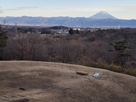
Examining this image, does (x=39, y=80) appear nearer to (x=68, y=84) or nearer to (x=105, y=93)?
(x=68, y=84)

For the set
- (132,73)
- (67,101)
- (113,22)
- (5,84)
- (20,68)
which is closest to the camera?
(67,101)

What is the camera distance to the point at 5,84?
31.6ft

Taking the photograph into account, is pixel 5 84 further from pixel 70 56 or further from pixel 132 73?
pixel 70 56

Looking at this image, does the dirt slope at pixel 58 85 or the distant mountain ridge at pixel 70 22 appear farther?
the distant mountain ridge at pixel 70 22

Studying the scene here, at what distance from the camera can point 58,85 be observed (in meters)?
9.80

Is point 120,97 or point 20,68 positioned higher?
point 20,68

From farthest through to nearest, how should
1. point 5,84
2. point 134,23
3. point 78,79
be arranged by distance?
point 134,23 < point 78,79 < point 5,84

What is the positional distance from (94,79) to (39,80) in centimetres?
196

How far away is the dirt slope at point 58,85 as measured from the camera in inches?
345

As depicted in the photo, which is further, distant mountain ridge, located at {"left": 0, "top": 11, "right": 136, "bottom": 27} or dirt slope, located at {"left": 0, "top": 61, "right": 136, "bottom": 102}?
distant mountain ridge, located at {"left": 0, "top": 11, "right": 136, "bottom": 27}

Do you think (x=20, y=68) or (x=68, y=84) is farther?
(x=20, y=68)

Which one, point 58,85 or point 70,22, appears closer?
point 58,85

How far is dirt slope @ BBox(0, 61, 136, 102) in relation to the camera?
28.8 ft

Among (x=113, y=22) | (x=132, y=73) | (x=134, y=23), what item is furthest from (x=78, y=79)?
(x=113, y=22)
